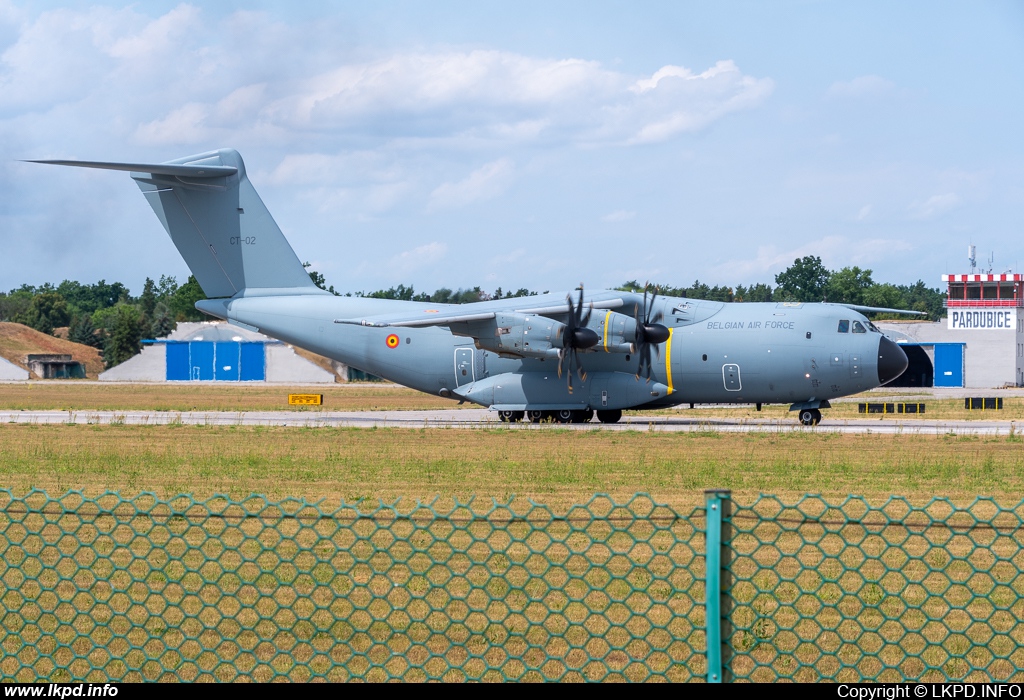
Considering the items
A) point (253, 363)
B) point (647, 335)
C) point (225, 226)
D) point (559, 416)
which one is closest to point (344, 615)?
point (647, 335)

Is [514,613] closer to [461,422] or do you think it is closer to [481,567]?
[481,567]

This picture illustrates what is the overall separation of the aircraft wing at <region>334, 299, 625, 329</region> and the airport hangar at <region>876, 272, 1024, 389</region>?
4250 centimetres

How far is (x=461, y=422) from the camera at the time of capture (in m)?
34.9

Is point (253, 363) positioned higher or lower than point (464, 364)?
higher

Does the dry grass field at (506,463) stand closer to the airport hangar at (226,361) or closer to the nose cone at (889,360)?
the nose cone at (889,360)

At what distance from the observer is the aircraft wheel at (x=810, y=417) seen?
106 feet

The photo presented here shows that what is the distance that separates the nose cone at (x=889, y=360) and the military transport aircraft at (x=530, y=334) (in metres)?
0.04

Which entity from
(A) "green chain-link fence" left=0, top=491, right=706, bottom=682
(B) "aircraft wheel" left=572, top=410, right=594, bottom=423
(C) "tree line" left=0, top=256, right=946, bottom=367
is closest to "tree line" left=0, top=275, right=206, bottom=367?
(C) "tree line" left=0, top=256, right=946, bottom=367

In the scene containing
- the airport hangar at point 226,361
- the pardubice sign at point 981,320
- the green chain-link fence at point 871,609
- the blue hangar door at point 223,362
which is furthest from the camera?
the blue hangar door at point 223,362

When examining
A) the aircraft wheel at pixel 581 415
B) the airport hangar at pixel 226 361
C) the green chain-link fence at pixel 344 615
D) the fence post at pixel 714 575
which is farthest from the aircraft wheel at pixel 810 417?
the airport hangar at pixel 226 361

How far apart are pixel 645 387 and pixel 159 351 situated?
56350 millimetres

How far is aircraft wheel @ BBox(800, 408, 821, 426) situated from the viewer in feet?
106

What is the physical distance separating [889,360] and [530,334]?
1015cm

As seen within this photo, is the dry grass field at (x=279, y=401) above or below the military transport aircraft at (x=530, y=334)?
below
